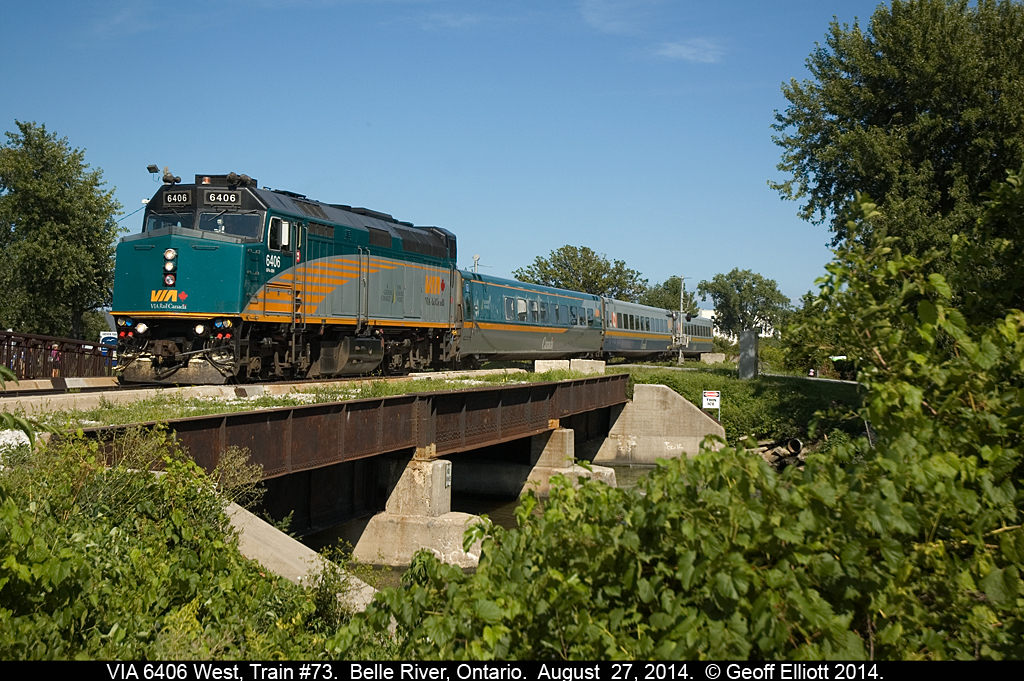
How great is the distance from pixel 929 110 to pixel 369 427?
2423cm

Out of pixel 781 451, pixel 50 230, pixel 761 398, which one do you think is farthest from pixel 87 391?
pixel 761 398

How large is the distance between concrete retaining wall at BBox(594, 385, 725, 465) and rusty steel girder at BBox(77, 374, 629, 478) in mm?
10887

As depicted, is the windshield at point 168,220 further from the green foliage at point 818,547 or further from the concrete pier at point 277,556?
the green foliage at point 818,547

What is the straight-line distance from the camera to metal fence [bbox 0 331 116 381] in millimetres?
23609

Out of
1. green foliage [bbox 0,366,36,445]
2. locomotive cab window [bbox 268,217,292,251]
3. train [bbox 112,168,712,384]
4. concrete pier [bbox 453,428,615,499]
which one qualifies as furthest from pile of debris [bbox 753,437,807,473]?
green foliage [bbox 0,366,36,445]

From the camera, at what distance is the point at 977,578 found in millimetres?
4395

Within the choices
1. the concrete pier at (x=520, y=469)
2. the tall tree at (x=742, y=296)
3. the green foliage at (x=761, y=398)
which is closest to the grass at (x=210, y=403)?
the concrete pier at (x=520, y=469)

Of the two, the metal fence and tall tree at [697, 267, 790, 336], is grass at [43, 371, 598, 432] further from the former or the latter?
tall tree at [697, 267, 790, 336]

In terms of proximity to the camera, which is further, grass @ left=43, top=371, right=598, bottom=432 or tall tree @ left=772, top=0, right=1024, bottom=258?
tall tree @ left=772, top=0, right=1024, bottom=258

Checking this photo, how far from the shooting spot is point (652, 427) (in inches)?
1460

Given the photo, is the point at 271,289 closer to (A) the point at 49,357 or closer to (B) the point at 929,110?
(A) the point at 49,357
